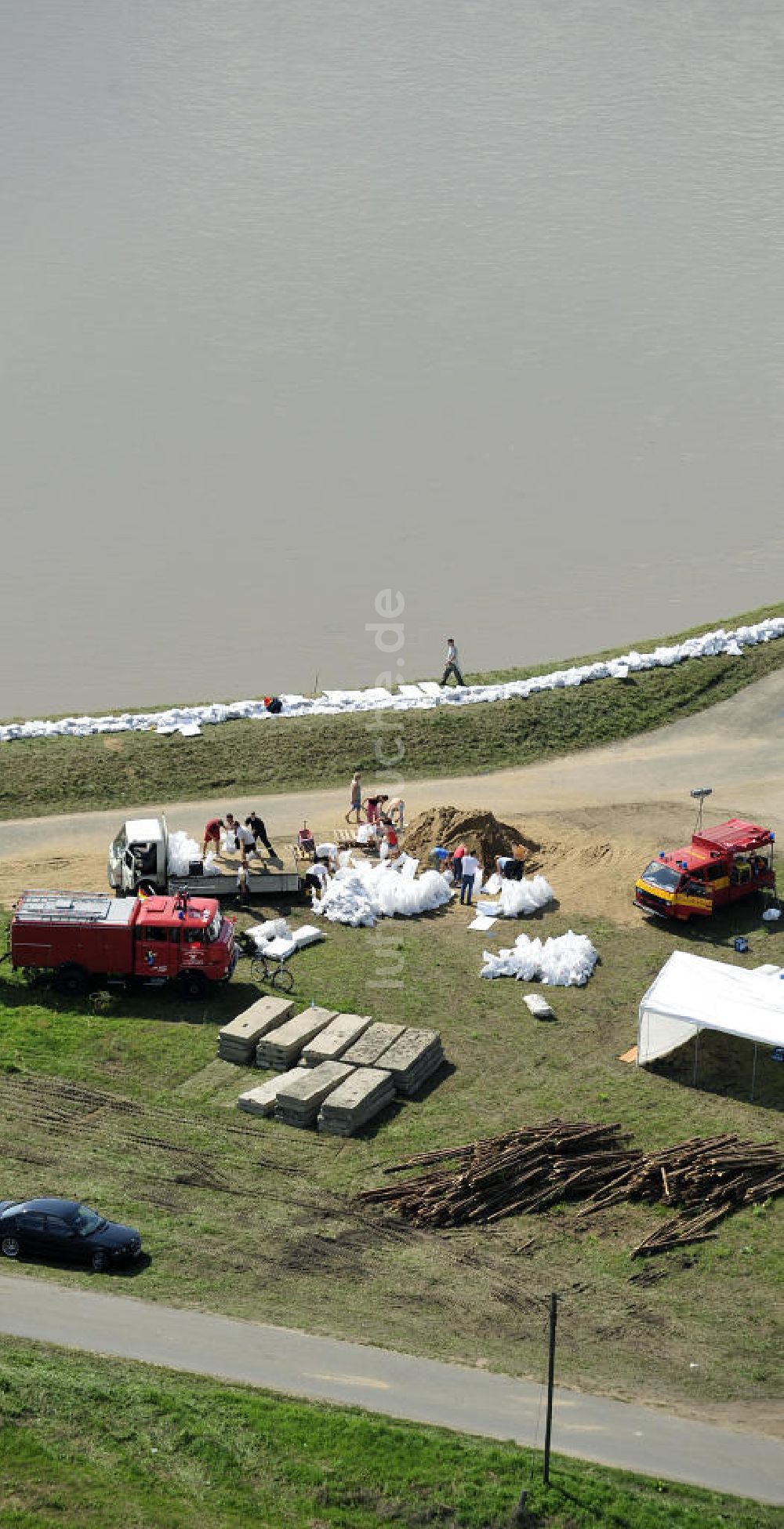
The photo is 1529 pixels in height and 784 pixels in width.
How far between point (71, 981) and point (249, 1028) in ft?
13.1

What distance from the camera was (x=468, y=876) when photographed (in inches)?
1533

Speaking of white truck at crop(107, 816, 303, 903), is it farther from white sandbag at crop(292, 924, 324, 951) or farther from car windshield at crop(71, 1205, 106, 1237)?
car windshield at crop(71, 1205, 106, 1237)

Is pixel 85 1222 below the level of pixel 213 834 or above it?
below

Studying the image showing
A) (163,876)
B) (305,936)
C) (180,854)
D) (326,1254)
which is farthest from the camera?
(180,854)

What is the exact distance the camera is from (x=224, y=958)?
1362 inches

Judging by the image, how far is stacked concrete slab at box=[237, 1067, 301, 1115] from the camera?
30516 mm

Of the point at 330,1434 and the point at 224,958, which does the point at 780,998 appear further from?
the point at 330,1434

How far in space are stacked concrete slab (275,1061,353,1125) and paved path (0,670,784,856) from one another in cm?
1128

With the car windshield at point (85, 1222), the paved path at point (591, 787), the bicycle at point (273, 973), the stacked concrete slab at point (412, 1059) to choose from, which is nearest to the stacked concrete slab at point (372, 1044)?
the stacked concrete slab at point (412, 1059)

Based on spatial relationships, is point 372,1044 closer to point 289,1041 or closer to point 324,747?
point 289,1041

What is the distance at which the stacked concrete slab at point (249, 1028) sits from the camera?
32.3 metres

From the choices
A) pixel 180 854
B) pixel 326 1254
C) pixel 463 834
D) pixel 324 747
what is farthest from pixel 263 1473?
pixel 324 747

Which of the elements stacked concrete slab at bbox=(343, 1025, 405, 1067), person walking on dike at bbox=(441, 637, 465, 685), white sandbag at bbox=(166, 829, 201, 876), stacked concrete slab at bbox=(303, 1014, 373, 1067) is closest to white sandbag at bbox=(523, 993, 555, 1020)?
stacked concrete slab at bbox=(343, 1025, 405, 1067)

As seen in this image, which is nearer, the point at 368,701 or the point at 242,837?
the point at 242,837
